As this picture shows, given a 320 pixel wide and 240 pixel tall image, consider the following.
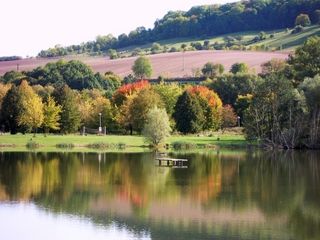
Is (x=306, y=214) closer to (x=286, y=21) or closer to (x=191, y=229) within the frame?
(x=191, y=229)

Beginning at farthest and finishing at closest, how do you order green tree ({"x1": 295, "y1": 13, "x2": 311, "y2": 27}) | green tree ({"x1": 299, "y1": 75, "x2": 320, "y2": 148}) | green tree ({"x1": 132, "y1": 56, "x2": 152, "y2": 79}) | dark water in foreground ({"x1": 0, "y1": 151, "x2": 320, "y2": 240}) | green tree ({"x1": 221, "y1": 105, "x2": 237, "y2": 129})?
green tree ({"x1": 295, "y1": 13, "x2": 311, "y2": 27})
green tree ({"x1": 132, "y1": 56, "x2": 152, "y2": 79})
green tree ({"x1": 221, "y1": 105, "x2": 237, "y2": 129})
green tree ({"x1": 299, "y1": 75, "x2": 320, "y2": 148})
dark water in foreground ({"x1": 0, "y1": 151, "x2": 320, "y2": 240})

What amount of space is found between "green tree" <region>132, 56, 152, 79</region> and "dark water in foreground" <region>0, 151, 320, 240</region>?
87146mm

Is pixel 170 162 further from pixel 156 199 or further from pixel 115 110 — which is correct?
pixel 115 110

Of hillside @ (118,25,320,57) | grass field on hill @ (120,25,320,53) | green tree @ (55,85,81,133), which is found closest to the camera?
green tree @ (55,85,81,133)

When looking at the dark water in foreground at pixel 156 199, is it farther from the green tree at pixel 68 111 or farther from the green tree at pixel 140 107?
the green tree at pixel 68 111

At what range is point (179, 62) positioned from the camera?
15550 centimetres

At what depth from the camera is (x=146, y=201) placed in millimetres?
39875

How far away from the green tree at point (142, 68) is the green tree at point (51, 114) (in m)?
54.1

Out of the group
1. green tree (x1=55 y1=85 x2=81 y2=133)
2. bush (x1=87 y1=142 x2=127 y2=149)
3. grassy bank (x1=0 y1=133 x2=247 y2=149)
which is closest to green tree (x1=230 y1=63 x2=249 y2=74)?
green tree (x1=55 y1=85 x2=81 y2=133)

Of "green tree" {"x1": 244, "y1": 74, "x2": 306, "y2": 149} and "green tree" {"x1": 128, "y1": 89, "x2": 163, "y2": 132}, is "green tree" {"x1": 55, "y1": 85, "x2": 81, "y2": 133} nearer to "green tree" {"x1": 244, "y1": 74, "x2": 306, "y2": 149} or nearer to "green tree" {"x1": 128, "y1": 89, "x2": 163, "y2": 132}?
"green tree" {"x1": 128, "y1": 89, "x2": 163, "y2": 132}

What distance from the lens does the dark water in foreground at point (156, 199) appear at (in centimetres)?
Answer: 3111

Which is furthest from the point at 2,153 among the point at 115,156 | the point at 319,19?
the point at 319,19

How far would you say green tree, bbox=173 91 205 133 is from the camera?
9956 cm

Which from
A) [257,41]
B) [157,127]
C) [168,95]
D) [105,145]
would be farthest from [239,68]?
[157,127]
